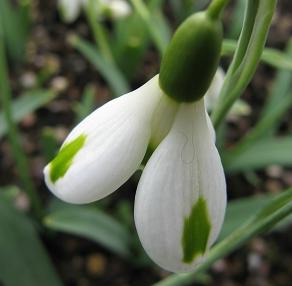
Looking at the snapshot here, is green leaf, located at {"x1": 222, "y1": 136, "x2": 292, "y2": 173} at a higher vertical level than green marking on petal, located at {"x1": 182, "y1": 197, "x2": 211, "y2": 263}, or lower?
lower

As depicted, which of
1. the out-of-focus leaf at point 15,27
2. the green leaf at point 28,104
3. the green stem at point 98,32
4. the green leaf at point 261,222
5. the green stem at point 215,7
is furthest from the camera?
the out-of-focus leaf at point 15,27

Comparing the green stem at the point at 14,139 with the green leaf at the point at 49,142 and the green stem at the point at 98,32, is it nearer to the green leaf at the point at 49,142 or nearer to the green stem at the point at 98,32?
the green leaf at the point at 49,142

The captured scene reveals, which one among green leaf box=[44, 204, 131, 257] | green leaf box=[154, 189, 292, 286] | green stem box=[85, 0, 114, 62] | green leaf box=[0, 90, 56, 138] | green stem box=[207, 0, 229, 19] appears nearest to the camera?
green stem box=[207, 0, 229, 19]

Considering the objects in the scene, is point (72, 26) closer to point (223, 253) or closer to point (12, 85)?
point (12, 85)

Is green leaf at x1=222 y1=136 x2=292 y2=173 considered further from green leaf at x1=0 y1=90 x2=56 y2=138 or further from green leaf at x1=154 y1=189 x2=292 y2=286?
green leaf at x1=154 y1=189 x2=292 y2=286

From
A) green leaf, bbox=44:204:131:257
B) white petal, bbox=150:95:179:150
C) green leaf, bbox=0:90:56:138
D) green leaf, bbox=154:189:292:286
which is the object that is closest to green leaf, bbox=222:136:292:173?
green leaf, bbox=44:204:131:257

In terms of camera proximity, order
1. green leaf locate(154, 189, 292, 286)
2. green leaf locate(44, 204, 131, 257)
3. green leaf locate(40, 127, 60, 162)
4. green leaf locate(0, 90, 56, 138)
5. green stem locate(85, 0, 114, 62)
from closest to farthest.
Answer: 1. green leaf locate(154, 189, 292, 286)
2. green leaf locate(44, 204, 131, 257)
3. green leaf locate(40, 127, 60, 162)
4. green leaf locate(0, 90, 56, 138)
5. green stem locate(85, 0, 114, 62)

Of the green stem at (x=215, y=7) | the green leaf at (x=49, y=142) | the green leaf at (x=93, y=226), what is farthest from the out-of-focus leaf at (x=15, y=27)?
the green stem at (x=215, y=7)
